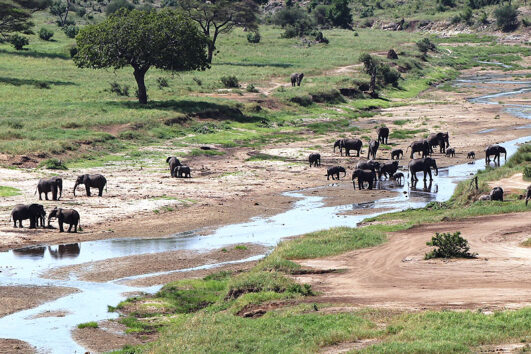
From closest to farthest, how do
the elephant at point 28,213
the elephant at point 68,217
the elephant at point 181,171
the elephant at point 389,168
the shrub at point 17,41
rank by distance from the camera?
the elephant at point 28,213
the elephant at point 68,217
the elephant at point 181,171
the elephant at point 389,168
the shrub at point 17,41

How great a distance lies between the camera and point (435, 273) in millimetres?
23766

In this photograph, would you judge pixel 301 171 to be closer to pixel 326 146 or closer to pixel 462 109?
pixel 326 146

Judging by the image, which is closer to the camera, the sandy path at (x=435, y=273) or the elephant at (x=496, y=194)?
the sandy path at (x=435, y=273)

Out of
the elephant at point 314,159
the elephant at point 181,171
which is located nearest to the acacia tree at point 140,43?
the elephant at point 314,159

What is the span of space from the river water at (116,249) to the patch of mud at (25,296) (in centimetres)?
34

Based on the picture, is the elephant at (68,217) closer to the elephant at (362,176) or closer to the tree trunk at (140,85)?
the elephant at (362,176)

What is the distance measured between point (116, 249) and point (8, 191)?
10.4m

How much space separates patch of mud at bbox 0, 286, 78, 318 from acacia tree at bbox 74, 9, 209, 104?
4036 cm

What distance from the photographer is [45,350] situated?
19.6m

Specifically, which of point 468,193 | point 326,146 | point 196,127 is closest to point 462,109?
point 326,146

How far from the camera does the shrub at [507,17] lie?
15650cm

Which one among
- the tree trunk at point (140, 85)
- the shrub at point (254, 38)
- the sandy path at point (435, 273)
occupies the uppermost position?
the shrub at point (254, 38)

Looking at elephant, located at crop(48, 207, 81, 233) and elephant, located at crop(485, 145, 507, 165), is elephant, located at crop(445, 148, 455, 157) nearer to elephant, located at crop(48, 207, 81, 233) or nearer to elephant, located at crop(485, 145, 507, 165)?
elephant, located at crop(485, 145, 507, 165)

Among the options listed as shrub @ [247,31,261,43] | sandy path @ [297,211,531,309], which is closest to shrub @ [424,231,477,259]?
sandy path @ [297,211,531,309]
